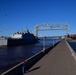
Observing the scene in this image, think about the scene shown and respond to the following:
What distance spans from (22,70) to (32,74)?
3.55 ft

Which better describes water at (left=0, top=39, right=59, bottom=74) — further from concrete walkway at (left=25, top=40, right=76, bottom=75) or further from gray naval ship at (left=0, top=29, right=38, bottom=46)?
gray naval ship at (left=0, top=29, right=38, bottom=46)

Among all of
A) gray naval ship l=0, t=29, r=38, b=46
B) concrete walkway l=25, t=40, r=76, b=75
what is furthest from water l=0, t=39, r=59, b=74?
gray naval ship l=0, t=29, r=38, b=46

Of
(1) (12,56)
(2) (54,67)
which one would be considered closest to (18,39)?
(1) (12,56)

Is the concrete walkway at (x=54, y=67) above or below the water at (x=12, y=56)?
above

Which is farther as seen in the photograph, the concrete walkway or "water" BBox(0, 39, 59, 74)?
"water" BBox(0, 39, 59, 74)

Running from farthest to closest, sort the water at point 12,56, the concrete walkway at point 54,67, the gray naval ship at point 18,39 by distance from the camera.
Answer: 1. the gray naval ship at point 18,39
2. the water at point 12,56
3. the concrete walkway at point 54,67

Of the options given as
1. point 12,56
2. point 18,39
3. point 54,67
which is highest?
point 18,39

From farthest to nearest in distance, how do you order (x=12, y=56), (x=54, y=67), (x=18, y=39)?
(x=18, y=39)
(x=12, y=56)
(x=54, y=67)

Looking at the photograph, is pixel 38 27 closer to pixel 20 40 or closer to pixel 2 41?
pixel 20 40

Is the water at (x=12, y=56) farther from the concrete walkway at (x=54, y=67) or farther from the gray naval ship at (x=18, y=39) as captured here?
the gray naval ship at (x=18, y=39)

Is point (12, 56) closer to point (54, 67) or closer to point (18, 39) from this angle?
point (54, 67)

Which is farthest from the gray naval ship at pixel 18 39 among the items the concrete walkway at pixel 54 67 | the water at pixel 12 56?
the concrete walkway at pixel 54 67

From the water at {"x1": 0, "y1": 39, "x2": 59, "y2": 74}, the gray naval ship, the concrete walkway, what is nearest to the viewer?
the concrete walkway

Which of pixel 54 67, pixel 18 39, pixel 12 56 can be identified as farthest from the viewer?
pixel 18 39
